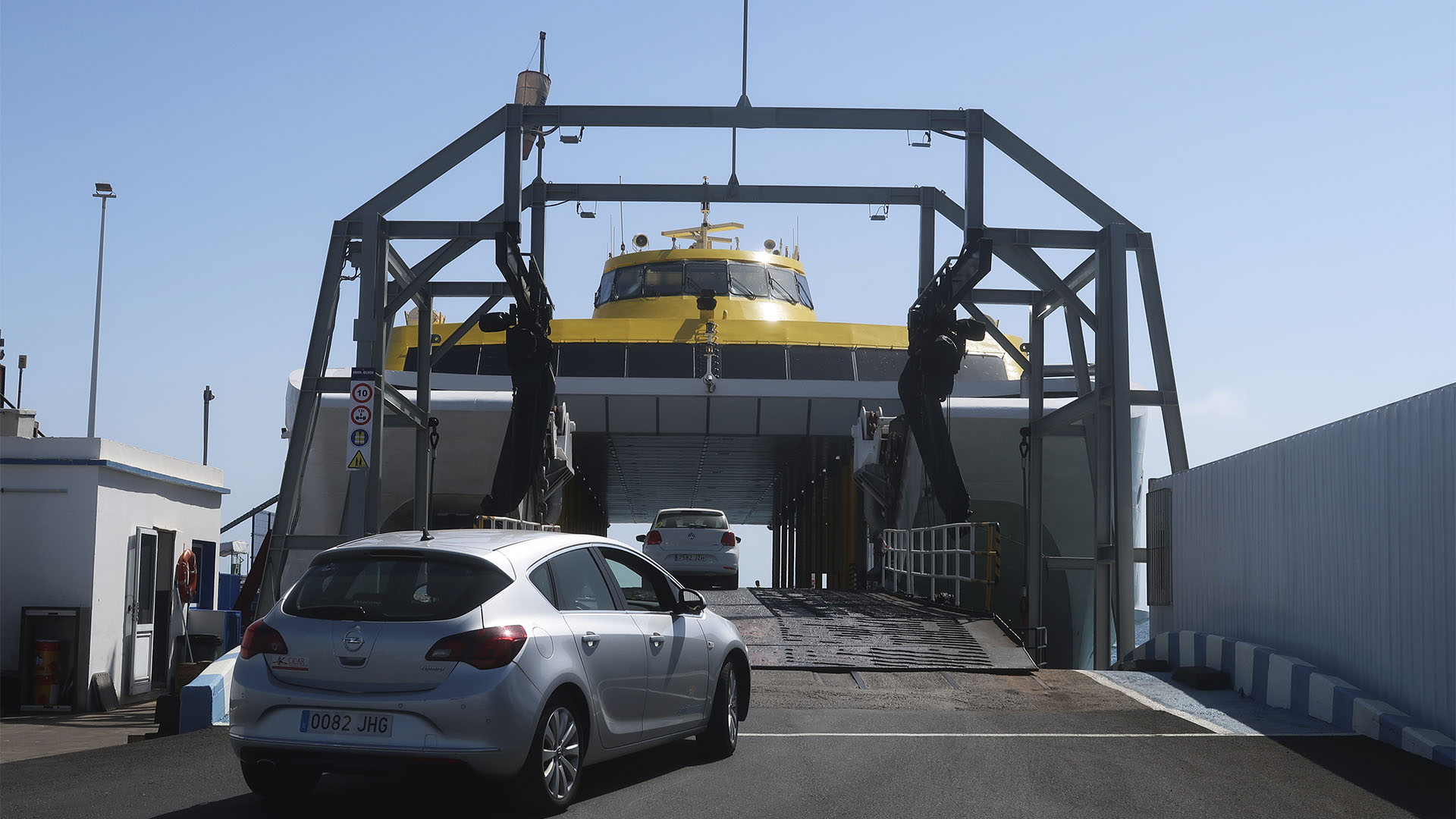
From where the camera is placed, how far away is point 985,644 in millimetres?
14875

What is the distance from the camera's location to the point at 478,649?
20.6 feet

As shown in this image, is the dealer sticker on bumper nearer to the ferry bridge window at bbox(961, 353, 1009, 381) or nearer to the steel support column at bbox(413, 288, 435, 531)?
the steel support column at bbox(413, 288, 435, 531)

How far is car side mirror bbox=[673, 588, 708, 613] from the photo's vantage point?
8.20 m

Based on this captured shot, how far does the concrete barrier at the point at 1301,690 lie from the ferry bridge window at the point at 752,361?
21.2 m

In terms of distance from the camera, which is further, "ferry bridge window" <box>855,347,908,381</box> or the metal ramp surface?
"ferry bridge window" <box>855,347,908,381</box>

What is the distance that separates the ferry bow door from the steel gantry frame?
5.79m

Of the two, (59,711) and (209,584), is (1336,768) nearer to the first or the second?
(59,711)

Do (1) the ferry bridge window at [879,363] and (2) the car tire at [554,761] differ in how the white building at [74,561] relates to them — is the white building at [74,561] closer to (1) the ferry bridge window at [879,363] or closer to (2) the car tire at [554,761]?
(2) the car tire at [554,761]

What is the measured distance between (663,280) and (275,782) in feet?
111

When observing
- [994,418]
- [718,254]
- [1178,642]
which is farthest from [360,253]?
[718,254]

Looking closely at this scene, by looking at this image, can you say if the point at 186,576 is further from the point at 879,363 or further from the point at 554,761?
the point at 879,363

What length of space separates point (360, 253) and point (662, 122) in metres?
4.12

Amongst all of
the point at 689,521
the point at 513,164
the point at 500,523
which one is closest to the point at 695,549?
the point at 689,521

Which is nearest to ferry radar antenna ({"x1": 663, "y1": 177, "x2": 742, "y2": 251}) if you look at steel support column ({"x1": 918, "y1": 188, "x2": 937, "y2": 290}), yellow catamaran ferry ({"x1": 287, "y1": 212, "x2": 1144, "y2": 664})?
yellow catamaran ferry ({"x1": 287, "y1": 212, "x2": 1144, "y2": 664})
